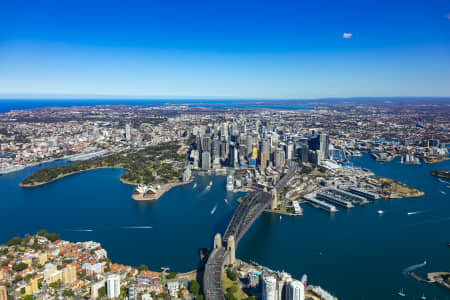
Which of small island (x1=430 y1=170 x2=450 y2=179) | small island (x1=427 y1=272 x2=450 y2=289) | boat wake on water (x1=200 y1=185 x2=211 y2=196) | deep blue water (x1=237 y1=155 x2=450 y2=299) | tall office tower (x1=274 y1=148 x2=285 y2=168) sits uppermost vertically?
tall office tower (x1=274 y1=148 x2=285 y2=168)

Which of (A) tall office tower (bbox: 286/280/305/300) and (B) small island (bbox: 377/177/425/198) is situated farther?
(B) small island (bbox: 377/177/425/198)

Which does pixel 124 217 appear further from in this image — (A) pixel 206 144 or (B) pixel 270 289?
(A) pixel 206 144

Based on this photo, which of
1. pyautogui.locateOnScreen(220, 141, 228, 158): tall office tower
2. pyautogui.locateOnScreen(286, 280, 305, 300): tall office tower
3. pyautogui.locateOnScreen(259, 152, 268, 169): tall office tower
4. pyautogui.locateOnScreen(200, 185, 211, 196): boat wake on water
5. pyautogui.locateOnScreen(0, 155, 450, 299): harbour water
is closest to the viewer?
pyautogui.locateOnScreen(286, 280, 305, 300): tall office tower

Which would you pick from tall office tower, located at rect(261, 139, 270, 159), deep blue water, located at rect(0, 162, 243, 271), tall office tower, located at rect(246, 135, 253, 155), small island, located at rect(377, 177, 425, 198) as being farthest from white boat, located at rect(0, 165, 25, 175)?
small island, located at rect(377, 177, 425, 198)

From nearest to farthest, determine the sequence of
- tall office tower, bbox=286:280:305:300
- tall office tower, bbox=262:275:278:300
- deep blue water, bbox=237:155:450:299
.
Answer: tall office tower, bbox=286:280:305:300, tall office tower, bbox=262:275:278:300, deep blue water, bbox=237:155:450:299

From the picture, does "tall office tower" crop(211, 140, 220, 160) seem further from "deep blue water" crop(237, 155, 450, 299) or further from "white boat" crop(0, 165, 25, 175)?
"white boat" crop(0, 165, 25, 175)

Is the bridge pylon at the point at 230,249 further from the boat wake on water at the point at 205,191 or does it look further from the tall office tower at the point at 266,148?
the tall office tower at the point at 266,148
